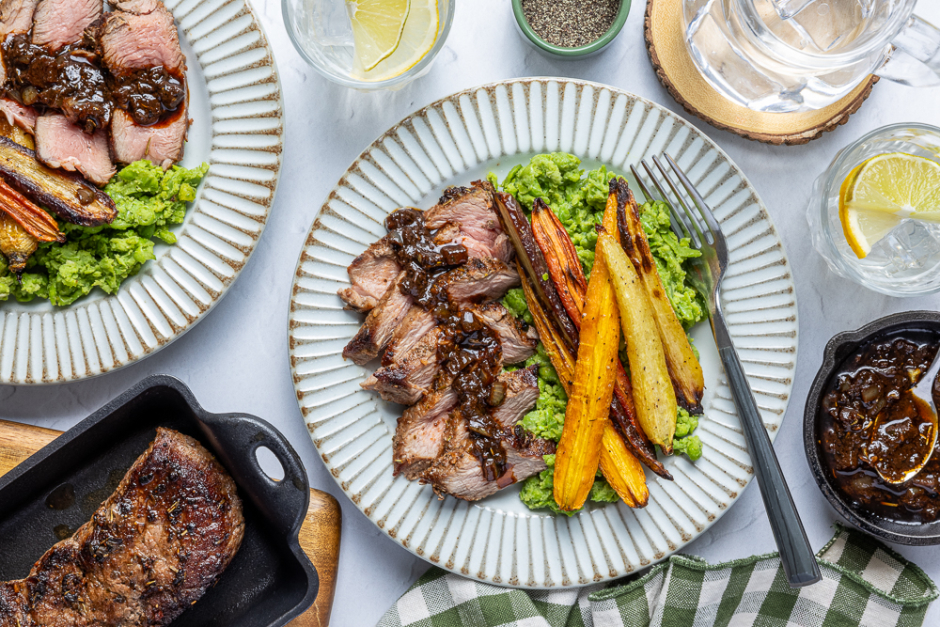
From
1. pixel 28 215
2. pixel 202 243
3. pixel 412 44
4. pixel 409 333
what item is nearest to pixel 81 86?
pixel 28 215

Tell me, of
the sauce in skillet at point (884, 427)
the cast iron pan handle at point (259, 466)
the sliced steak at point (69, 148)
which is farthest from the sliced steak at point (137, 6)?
the sauce in skillet at point (884, 427)

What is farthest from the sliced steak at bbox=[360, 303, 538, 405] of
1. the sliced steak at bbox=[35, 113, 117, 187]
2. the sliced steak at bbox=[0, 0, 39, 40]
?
the sliced steak at bbox=[0, 0, 39, 40]

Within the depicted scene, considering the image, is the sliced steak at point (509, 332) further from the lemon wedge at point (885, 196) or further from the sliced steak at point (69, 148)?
the sliced steak at point (69, 148)

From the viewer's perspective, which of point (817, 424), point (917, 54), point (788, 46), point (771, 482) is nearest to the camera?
point (917, 54)

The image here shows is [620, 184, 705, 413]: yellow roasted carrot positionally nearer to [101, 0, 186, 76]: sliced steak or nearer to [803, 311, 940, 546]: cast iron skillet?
[803, 311, 940, 546]: cast iron skillet

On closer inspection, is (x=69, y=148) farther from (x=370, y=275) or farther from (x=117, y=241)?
(x=370, y=275)

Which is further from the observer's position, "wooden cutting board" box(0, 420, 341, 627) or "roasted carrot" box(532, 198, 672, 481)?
"wooden cutting board" box(0, 420, 341, 627)
